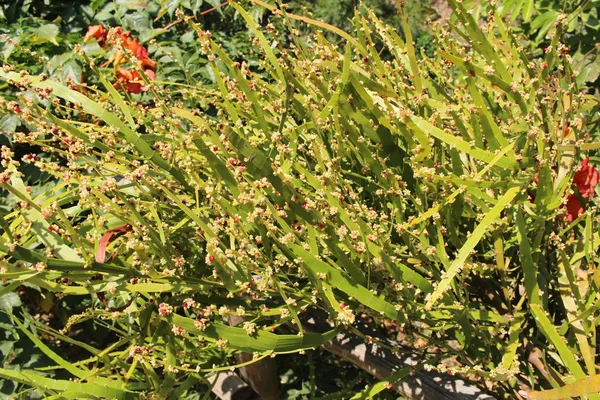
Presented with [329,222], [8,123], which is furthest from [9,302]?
[329,222]

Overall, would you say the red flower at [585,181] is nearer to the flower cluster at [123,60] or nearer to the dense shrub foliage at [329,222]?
the dense shrub foliage at [329,222]

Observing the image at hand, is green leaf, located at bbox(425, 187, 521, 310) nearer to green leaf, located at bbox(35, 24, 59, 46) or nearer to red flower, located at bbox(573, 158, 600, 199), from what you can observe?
red flower, located at bbox(573, 158, 600, 199)

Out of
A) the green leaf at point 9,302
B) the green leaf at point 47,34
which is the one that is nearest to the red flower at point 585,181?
the green leaf at point 9,302

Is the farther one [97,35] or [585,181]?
[97,35]

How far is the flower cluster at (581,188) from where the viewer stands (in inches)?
42.1

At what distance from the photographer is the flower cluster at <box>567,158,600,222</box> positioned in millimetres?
1069

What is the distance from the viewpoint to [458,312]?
0.92 metres

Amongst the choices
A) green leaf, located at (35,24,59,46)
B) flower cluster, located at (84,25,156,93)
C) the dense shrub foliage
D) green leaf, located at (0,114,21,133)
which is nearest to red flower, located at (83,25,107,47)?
flower cluster, located at (84,25,156,93)

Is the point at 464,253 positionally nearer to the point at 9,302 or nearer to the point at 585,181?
the point at 585,181

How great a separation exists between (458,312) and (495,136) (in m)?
0.28

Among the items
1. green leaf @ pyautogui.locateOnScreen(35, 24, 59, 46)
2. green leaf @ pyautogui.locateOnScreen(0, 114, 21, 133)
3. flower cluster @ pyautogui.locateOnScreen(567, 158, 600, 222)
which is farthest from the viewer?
green leaf @ pyautogui.locateOnScreen(35, 24, 59, 46)

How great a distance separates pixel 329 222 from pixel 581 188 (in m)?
0.52

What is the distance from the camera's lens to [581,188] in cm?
109

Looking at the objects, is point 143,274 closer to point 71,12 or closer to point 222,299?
point 222,299
